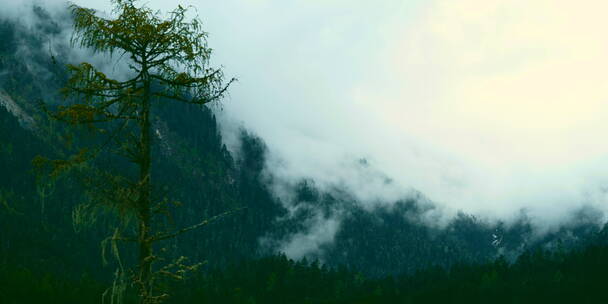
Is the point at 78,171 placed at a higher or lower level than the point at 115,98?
lower

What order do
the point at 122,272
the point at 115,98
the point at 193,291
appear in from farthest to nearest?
1. the point at 193,291
2. the point at 115,98
3. the point at 122,272

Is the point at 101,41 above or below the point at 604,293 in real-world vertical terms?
below

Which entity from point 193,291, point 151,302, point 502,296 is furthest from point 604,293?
point 151,302

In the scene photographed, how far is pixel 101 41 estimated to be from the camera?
11656 millimetres

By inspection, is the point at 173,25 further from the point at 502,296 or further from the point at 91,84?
the point at 502,296

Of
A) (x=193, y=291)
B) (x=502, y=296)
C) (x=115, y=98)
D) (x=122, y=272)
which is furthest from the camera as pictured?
(x=502, y=296)

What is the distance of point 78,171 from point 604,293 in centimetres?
19453

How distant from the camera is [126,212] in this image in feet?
37.3

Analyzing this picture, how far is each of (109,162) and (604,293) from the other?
7643 inches

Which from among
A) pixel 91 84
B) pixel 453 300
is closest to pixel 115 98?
pixel 91 84

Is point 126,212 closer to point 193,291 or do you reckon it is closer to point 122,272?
point 122,272

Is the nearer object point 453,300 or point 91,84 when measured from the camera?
point 91,84

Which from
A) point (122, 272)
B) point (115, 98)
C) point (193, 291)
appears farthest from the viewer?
point (193, 291)

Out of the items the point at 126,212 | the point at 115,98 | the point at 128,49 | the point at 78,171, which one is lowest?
the point at 126,212
